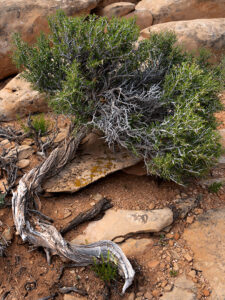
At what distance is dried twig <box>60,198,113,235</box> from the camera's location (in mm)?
4425

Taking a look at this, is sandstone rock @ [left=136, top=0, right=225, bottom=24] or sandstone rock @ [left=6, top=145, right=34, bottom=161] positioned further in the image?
sandstone rock @ [left=136, top=0, right=225, bottom=24]

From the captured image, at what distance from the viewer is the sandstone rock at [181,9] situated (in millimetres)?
9969

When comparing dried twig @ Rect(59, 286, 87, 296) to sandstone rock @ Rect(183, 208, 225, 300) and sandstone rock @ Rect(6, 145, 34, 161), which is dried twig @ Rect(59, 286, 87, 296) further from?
sandstone rock @ Rect(6, 145, 34, 161)

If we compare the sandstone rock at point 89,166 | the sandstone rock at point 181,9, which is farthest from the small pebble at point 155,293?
the sandstone rock at point 181,9

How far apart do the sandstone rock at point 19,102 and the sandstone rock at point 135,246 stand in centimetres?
404

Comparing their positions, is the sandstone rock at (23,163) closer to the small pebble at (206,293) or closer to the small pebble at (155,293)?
the small pebble at (155,293)

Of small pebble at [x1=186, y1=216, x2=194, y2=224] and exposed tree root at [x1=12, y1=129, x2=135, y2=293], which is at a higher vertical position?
exposed tree root at [x1=12, y1=129, x2=135, y2=293]

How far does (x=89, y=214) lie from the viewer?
179 inches

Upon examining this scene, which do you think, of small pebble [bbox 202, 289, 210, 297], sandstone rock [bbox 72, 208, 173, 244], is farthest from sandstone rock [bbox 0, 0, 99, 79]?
small pebble [bbox 202, 289, 210, 297]

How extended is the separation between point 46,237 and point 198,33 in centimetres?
785

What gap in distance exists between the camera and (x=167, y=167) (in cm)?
434

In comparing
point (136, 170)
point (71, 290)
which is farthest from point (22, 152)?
point (71, 290)

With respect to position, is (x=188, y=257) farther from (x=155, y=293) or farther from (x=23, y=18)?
(x=23, y=18)

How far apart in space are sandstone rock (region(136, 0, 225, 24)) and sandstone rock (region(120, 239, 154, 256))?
26.9ft
